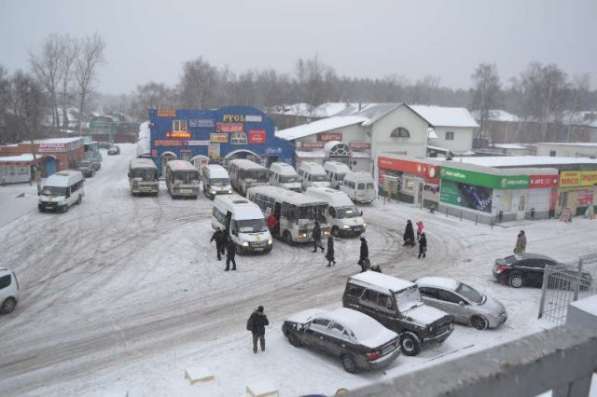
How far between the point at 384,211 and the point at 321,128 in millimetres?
20496

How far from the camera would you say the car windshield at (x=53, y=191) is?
3173cm

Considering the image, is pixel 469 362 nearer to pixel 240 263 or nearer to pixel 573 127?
pixel 240 263

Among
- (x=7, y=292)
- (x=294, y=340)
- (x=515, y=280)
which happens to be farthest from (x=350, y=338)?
(x=7, y=292)

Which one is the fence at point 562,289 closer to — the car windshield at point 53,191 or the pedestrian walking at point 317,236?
the pedestrian walking at point 317,236

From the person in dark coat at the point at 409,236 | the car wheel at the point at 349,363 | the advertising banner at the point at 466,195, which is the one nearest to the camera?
the car wheel at the point at 349,363

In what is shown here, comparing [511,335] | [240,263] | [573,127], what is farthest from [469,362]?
[573,127]

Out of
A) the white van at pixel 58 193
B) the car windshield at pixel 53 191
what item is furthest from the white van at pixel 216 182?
the car windshield at pixel 53 191

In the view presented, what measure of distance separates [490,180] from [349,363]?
22.1 meters

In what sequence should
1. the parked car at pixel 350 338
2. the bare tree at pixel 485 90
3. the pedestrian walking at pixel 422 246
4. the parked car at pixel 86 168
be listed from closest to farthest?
the parked car at pixel 350 338, the pedestrian walking at pixel 422 246, the parked car at pixel 86 168, the bare tree at pixel 485 90

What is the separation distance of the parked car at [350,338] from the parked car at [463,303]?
12.9 ft

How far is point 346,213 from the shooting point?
28156mm

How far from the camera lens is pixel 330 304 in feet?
58.2

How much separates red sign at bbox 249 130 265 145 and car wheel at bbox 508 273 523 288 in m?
34.4

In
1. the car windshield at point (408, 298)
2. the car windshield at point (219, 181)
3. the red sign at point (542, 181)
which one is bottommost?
the car windshield at point (408, 298)
